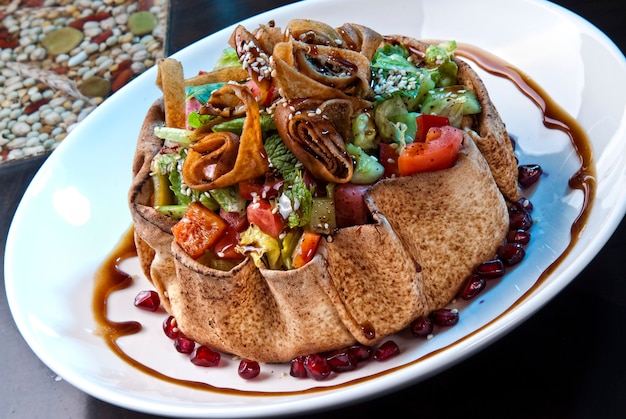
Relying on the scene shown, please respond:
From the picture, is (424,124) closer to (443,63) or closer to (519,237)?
(443,63)

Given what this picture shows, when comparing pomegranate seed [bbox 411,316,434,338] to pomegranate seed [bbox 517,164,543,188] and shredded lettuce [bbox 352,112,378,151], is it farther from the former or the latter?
pomegranate seed [bbox 517,164,543,188]

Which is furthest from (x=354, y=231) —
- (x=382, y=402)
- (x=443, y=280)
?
(x=382, y=402)

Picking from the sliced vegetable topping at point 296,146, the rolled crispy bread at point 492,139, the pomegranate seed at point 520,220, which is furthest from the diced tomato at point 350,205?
the pomegranate seed at point 520,220

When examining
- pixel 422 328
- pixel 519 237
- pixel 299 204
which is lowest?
pixel 422 328

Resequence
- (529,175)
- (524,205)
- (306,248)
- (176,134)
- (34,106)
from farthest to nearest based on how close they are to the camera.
Result: 1. (34,106)
2. (529,175)
3. (524,205)
4. (176,134)
5. (306,248)

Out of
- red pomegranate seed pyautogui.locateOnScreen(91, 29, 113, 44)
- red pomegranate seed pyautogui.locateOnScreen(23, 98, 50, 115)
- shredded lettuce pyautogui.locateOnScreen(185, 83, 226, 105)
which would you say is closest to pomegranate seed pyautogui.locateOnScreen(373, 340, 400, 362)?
shredded lettuce pyautogui.locateOnScreen(185, 83, 226, 105)

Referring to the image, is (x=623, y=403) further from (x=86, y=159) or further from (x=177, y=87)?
(x=86, y=159)

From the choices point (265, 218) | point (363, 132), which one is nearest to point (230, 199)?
point (265, 218)
